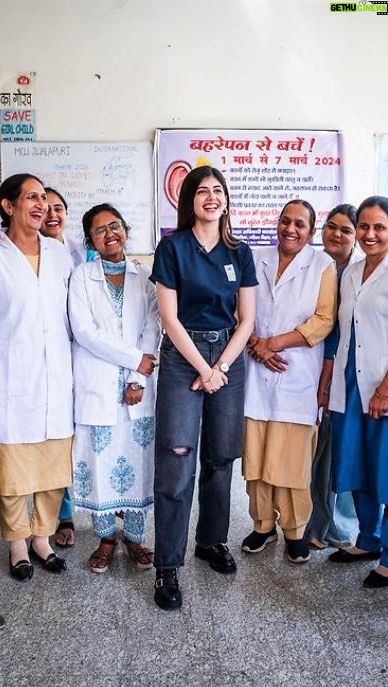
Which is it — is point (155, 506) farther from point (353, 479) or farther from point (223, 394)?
point (353, 479)

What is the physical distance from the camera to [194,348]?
1.88m

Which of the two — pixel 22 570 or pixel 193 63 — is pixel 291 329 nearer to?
pixel 22 570

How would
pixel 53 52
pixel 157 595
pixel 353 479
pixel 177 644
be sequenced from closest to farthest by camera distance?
pixel 177 644 → pixel 157 595 → pixel 353 479 → pixel 53 52

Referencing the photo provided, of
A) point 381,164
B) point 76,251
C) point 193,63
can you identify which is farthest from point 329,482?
point 193,63

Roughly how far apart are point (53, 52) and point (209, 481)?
3501 mm

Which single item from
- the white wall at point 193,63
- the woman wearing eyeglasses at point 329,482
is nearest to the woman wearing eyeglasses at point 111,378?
the woman wearing eyeglasses at point 329,482

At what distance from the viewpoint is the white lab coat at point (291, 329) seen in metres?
2.13

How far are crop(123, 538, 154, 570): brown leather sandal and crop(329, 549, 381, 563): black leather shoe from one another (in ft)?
2.38

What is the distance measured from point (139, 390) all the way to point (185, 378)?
0.23 m

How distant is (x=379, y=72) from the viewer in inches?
166

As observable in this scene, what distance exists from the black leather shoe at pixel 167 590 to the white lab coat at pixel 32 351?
613 mm

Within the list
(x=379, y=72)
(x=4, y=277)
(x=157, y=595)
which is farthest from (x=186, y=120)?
(x=157, y=595)

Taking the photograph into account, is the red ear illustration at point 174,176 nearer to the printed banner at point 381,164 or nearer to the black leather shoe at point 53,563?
the printed banner at point 381,164

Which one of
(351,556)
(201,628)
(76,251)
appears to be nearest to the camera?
(201,628)
